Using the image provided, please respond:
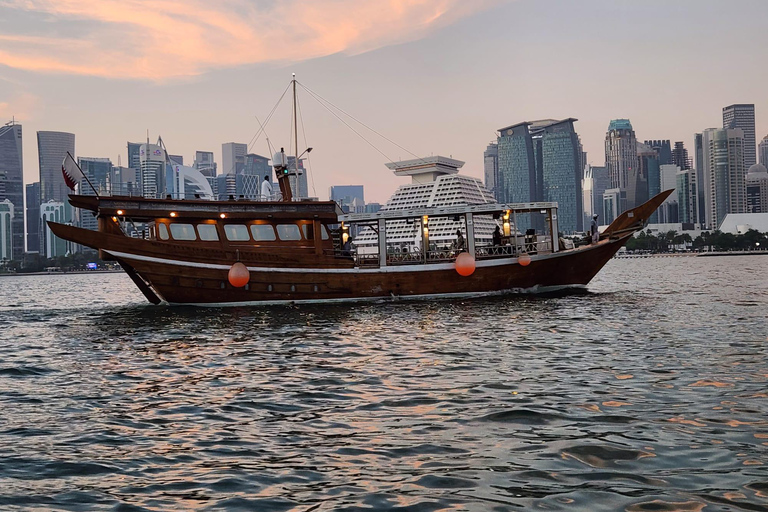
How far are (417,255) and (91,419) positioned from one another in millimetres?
21805

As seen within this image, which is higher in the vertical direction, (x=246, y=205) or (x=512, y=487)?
(x=246, y=205)

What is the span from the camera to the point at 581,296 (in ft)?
96.8

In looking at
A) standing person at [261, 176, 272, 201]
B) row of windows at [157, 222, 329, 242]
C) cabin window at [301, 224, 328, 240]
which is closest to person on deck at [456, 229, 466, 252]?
row of windows at [157, 222, 329, 242]

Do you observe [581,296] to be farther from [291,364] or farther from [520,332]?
[291,364]

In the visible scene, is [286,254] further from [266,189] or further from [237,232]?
[266,189]

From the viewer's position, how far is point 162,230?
87.1 ft

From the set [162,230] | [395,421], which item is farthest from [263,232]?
[395,421]

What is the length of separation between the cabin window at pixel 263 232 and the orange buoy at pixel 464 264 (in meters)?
7.81

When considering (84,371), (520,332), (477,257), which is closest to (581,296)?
(477,257)

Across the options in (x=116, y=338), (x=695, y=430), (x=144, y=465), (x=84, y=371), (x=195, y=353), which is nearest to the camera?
(x=144, y=465)

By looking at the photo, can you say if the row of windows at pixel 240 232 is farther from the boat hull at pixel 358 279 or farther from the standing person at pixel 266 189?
the standing person at pixel 266 189

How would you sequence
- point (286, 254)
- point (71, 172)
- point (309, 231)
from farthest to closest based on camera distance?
point (309, 231), point (286, 254), point (71, 172)

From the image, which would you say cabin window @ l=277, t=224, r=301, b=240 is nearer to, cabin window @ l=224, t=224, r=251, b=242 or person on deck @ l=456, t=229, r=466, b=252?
cabin window @ l=224, t=224, r=251, b=242

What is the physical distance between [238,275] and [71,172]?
289 inches
